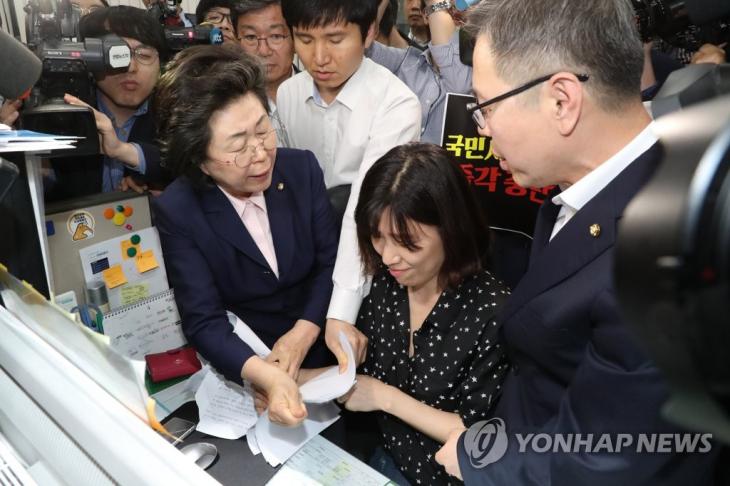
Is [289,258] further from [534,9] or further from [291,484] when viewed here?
[534,9]

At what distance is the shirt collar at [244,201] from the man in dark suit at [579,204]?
0.72m

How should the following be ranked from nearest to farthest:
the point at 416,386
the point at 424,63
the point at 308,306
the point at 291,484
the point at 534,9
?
Answer: 1. the point at 534,9
2. the point at 291,484
3. the point at 416,386
4. the point at 308,306
5. the point at 424,63

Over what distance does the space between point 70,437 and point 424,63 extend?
1.80 metres

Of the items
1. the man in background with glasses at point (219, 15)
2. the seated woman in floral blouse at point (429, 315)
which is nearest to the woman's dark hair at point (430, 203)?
the seated woman in floral blouse at point (429, 315)

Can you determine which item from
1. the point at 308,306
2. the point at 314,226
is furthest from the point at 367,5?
the point at 308,306

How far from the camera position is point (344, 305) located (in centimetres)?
140

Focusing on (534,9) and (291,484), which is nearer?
(534,9)

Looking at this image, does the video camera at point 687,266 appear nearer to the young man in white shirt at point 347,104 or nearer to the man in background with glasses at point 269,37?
the young man in white shirt at point 347,104

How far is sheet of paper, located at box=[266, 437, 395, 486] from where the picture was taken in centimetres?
98

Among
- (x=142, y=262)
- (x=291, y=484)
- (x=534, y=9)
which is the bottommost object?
(x=291, y=484)

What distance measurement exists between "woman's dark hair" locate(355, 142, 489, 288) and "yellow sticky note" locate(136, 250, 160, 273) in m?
0.64

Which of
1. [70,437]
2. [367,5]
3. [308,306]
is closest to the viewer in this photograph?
[70,437]

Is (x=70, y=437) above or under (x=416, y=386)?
above

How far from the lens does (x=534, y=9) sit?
2.58 ft
